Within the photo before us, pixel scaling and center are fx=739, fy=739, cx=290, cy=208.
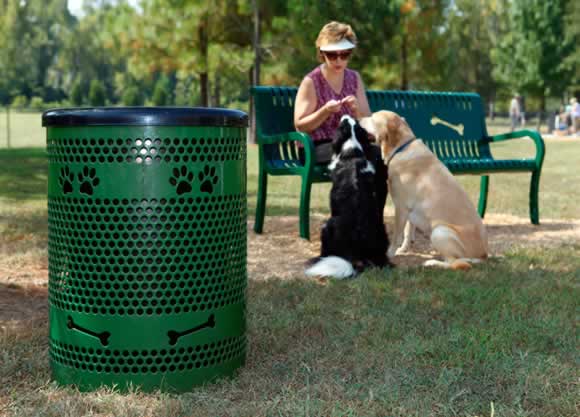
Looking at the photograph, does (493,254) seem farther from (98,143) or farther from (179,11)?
(179,11)

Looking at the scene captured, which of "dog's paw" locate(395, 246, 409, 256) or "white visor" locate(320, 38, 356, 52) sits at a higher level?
"white visor" locate(320, 38, 356, 52)

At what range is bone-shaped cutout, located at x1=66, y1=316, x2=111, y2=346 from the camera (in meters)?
2.65

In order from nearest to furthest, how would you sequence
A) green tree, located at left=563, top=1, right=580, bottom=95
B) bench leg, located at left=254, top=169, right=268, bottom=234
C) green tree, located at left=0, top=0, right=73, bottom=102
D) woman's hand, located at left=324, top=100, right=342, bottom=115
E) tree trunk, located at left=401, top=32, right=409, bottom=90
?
woman's hand, located at left=324, top=100, right=342, bottom=115 < bench leg, located at left=254, top=169, right=268, bottom=234 < tree trunk, located at left=401, top=32, right=409, bottom=90 < green tree, located at left=563, top=1, right=580, bottom=95 < green tree, located at left=0, top=0, right=73, bottom=102

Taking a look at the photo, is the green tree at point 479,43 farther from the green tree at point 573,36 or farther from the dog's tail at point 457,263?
the dog's tail at point 457,263

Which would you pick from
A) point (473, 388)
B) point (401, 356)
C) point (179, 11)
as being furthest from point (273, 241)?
point (179, 11)

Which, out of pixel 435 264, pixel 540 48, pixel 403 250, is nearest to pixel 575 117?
pixel 540 48

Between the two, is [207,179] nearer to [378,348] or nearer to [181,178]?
[181,178]

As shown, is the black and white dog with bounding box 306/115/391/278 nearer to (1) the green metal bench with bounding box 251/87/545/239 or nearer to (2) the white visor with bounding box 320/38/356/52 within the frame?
(1) the green metal bench with bounding box 251/87/545/239

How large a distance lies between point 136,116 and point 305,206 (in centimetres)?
321

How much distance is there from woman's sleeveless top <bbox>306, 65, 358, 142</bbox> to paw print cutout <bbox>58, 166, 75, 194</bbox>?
3224 millimetres

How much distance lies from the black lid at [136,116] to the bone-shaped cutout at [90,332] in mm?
713

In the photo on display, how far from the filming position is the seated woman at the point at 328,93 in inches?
212

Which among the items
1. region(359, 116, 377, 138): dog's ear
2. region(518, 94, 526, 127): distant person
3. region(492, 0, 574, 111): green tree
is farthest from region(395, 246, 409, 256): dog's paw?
region(492, 0, 574, 111): green tree

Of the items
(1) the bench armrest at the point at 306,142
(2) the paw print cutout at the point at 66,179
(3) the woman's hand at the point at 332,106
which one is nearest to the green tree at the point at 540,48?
(1) the bench armrest at the point at 306,142
